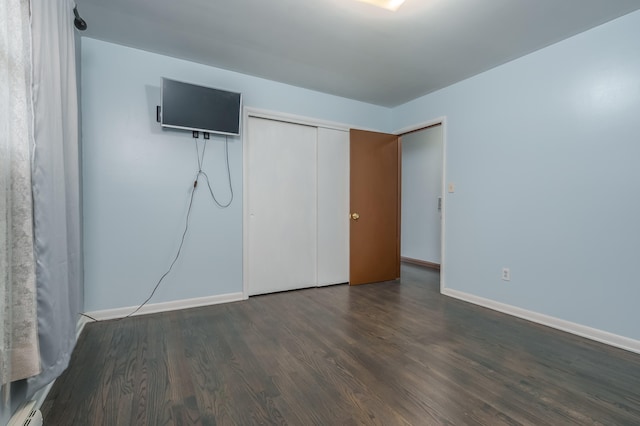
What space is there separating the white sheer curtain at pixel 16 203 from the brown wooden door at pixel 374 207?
3183 mm

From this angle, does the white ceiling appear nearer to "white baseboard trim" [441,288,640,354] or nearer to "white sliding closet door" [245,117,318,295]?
"white sliding closet door" [245,117,318,295]

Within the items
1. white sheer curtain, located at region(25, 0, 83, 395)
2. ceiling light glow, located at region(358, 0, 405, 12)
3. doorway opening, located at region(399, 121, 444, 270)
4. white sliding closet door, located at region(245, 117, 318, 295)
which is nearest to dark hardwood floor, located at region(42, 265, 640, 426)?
white sheer curtain, located at region(25, 0, 83, 395)

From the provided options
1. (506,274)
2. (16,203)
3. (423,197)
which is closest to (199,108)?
(16,203)

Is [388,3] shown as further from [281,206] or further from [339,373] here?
[339,373]

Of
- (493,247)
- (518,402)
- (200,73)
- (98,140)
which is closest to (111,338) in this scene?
(98,140)

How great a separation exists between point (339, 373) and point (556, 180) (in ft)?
8.48

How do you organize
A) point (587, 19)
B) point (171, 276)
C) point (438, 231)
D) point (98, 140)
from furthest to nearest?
point (438, 231), point (171, 276), point (98, 140), point (587, 19)

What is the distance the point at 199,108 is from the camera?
114 inches

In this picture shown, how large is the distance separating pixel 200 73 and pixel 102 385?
292 centimetres

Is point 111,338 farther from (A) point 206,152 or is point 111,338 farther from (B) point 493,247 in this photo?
(B) point 493,247

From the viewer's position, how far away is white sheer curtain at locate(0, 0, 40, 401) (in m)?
1.10

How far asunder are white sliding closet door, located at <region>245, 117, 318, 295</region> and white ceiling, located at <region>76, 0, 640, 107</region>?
30.2 inches

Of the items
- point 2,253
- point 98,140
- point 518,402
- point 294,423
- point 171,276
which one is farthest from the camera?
point 171,276

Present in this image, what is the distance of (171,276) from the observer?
9.67 ft
